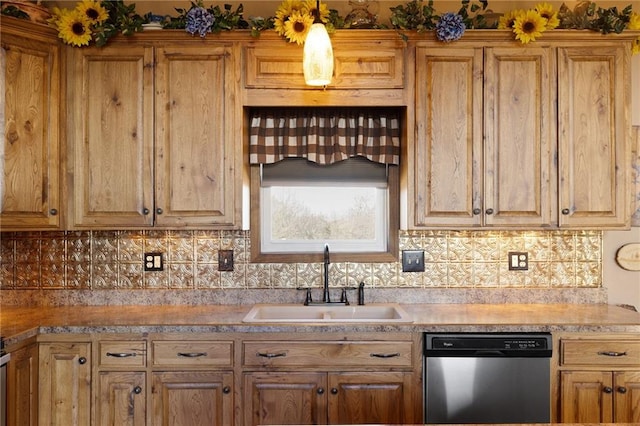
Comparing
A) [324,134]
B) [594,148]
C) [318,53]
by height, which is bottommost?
[594,148]

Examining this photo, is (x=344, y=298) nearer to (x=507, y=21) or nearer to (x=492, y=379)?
(x=492, y=379)

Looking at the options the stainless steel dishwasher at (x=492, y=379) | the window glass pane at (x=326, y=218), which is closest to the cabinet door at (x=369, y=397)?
the stainless steel dishwasher at (x=492, y=379)

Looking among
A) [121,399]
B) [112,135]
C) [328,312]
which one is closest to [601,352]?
[328,312]

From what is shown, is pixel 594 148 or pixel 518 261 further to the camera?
pixel 518 261

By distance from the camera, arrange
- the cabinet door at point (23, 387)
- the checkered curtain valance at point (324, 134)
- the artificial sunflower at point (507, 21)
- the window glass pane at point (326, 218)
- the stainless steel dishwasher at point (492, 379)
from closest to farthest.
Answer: the cabinet door at point (23, 387), the stainless steel dishwasher at point (492, 379), the artificial sunflower at point (507, 21), the checkered curtain valance at point (324, 134), the window glass pane at point (326, 218)

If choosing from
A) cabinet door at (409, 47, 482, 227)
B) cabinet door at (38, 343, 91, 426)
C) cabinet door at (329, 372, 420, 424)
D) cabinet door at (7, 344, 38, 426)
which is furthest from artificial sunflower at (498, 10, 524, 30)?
cabinet door at (7, 344, 38, 426)

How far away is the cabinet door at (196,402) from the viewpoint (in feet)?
7.65

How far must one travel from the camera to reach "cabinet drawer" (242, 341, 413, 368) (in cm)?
233

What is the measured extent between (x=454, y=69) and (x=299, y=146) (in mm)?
953

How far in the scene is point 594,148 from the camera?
8.48ft

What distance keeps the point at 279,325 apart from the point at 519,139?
1553 mm

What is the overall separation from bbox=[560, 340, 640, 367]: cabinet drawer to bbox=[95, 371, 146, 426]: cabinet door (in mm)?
1987

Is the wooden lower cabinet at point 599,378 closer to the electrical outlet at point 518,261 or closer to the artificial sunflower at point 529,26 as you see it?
the electrical outlet at point 518,261

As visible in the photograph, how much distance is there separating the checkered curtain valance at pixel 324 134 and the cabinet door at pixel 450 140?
33 cm
